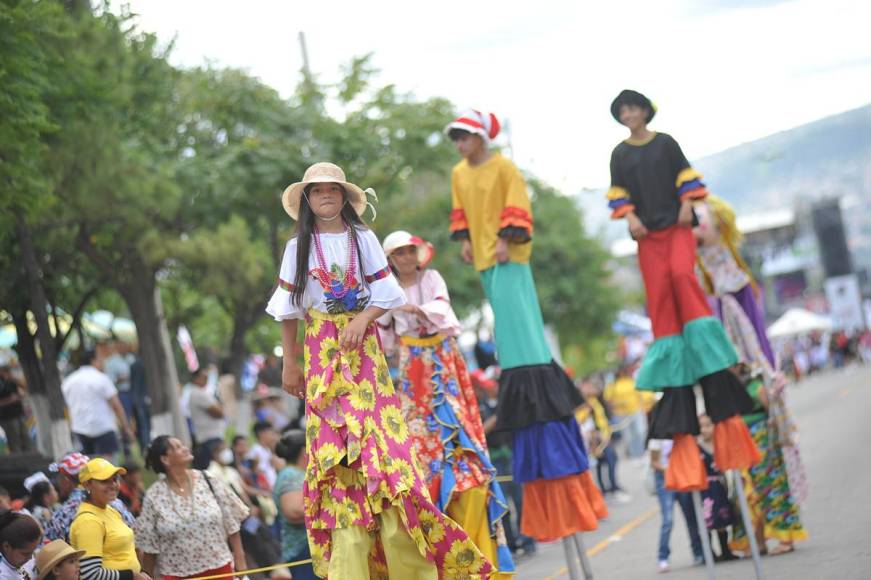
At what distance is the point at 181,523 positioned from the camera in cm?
784

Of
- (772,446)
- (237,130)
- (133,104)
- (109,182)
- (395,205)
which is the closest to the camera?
(772,446)

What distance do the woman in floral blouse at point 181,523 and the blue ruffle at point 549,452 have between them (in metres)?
1.87

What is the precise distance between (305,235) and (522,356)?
2.34 metres

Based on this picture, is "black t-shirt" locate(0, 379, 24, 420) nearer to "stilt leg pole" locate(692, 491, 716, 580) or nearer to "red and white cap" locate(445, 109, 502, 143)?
"red and white cap" locate(445, 109, 502, 143)

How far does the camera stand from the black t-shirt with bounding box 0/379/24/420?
14039 millimetres

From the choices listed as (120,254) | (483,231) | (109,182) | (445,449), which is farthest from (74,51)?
(445,449)

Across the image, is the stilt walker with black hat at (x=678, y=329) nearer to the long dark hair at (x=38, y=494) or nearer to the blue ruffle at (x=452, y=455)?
the blue ruffle at (x=452, y=455)

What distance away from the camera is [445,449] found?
7836 millimetres

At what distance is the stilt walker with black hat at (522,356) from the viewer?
8344 mm

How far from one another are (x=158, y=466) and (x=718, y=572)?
13.1 feet

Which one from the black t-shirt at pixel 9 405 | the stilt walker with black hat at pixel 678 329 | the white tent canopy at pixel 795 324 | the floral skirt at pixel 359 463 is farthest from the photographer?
the white tent canopy at pixel 795 324

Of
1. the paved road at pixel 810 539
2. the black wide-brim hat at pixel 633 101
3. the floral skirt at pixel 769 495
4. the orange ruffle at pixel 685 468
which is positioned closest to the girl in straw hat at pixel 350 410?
the orange ruffle at pixel 685 468

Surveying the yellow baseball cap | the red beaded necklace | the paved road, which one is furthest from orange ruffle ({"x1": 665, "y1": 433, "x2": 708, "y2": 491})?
the yellow baseball cap

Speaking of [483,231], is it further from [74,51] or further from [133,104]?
[133,104]
